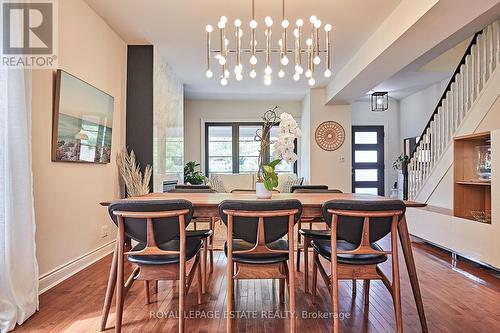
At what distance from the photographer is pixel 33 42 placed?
264 cm

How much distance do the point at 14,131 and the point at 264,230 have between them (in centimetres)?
175

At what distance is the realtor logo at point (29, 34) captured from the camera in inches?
85.4

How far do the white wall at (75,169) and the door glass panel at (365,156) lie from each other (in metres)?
6.12

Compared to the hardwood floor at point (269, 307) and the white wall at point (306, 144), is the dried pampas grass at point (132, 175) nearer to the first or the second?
the hardwood floor at point (269, 307)

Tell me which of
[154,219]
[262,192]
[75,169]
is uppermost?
[75,169]

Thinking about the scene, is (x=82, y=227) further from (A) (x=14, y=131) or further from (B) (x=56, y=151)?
(A) (x=14, y=131)

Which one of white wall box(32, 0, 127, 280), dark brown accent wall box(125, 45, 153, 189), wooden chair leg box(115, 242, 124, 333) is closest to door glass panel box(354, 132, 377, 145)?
dark brown accent wall box(125, 45, 153, 189)

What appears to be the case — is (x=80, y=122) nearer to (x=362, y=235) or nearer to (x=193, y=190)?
(x=193, y=190)

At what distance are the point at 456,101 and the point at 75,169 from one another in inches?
181

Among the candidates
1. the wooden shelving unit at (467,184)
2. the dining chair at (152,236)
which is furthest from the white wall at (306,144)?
the dining chair at (152,236)

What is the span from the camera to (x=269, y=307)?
2.43 m

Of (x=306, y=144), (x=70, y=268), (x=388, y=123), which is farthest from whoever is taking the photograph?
(x=388, y=123)

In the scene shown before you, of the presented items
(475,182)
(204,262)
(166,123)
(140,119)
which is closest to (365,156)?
(475,182)

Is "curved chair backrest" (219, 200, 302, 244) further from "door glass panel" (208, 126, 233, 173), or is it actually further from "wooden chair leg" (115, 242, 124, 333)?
"door glass panel" (208, 126, 233, 173)
